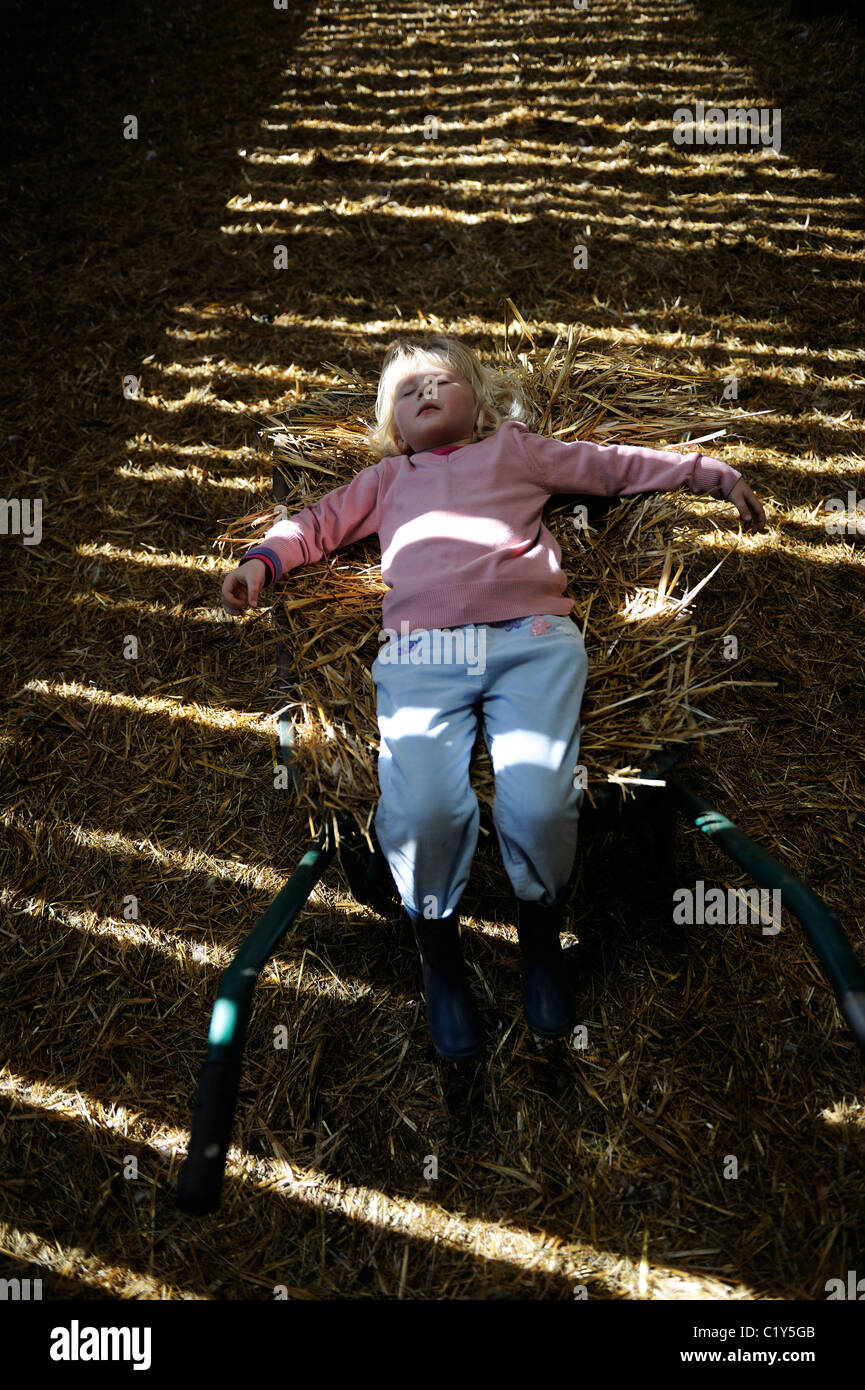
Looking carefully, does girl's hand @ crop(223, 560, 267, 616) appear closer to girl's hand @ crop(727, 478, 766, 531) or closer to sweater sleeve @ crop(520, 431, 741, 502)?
sweater sleeve @ crop(520, 431, 741, 502)

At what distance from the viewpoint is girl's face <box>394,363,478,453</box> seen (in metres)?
1.97

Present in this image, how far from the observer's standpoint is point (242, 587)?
1805 millimetres

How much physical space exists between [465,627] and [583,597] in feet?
1.28

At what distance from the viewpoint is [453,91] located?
4.75 meters

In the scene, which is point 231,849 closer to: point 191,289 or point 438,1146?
point 438,1146

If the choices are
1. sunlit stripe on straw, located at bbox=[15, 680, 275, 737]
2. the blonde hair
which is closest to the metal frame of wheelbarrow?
sunlit stripe on straw, located at bbox=[15, 680, 275, 737]

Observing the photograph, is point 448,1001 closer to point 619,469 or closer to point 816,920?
point 816,920

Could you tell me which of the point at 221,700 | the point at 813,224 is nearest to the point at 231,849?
the point at 221,700

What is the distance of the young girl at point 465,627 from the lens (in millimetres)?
1537

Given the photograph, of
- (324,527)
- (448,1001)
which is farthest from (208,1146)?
(324,527)

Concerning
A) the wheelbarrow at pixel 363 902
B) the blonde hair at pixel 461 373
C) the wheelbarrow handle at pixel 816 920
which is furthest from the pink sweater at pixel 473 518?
the wheelbarrow handle at pixel 816 920

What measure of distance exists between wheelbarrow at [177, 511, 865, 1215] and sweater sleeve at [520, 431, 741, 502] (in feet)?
2.15

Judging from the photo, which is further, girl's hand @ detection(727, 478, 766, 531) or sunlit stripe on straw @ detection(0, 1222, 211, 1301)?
girl's hand @ detection(727, 478, 766, 531)
